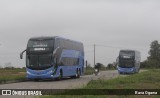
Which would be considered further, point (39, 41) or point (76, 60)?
point (76, 60)

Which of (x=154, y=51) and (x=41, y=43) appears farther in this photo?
(x=154, y=51)

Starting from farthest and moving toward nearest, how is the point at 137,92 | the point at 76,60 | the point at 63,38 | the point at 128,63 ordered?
1. the point at 128,63
2. the point at 76,60
3. the point at 63,38
4. the point at 137,92

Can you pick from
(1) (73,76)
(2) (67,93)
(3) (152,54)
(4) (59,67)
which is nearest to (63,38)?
(4) (59,67)

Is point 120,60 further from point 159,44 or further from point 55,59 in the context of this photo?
point 159,44

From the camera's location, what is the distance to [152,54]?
492ft

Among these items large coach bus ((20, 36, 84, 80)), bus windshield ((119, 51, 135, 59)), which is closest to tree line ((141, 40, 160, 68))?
bus windshield ((119, 51, 135, 59))

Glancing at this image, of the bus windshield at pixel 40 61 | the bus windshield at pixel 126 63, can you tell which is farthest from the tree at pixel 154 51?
the bus windshield at pixel 40 61

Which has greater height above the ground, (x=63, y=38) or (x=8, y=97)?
(x=63, y=38)

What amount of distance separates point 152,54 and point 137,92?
13328 cm

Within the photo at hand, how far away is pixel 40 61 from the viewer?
116ft

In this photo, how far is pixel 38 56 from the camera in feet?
116

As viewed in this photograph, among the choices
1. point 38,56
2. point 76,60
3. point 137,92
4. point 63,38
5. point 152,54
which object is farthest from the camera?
point 152,54

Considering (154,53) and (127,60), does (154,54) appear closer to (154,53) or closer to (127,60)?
(154,53)

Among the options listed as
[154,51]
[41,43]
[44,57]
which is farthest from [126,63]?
[154,51]
